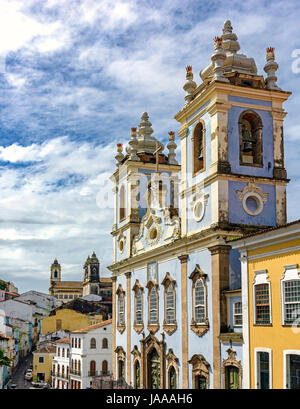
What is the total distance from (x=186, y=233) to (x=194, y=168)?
9.66 ft

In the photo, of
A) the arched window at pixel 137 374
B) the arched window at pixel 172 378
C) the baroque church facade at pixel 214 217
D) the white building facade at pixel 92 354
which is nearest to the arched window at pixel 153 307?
the baroque church facade at pixel 214 217

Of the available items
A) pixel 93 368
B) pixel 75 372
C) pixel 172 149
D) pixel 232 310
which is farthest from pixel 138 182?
pixel 75 372

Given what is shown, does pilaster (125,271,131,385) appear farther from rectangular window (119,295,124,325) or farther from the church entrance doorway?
the church entrance doorway

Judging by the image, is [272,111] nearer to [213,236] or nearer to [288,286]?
[213,236]

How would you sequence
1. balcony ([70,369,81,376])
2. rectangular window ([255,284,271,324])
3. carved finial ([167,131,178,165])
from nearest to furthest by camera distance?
rectangular window ([255,284,271,324])
carved finial ([167,131,178,165])
balcony ([70,369,81,376])

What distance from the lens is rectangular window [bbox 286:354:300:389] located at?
16.0 metres

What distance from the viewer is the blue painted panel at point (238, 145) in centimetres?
2327

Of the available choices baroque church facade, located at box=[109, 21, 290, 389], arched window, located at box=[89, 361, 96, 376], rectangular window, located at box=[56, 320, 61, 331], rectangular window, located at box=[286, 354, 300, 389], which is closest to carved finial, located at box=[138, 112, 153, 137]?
baroque church facade, located at box=[109, 21, 290, 389]

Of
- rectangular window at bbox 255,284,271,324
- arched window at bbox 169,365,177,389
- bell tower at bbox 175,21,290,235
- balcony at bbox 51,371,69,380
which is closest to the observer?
rectangular window at bbox 255,284,271,324

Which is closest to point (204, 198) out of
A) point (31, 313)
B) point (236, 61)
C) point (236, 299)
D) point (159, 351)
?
point (236, 299)

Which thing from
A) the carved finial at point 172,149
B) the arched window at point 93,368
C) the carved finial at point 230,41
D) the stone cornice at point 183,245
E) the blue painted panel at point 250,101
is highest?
the carved finial at point 230,41

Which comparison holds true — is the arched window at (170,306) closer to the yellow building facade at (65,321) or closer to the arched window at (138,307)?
the arched window at (138,307)

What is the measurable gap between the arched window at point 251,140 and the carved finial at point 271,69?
63.3 inches

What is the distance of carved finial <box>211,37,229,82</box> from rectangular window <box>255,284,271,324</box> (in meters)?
9.39
